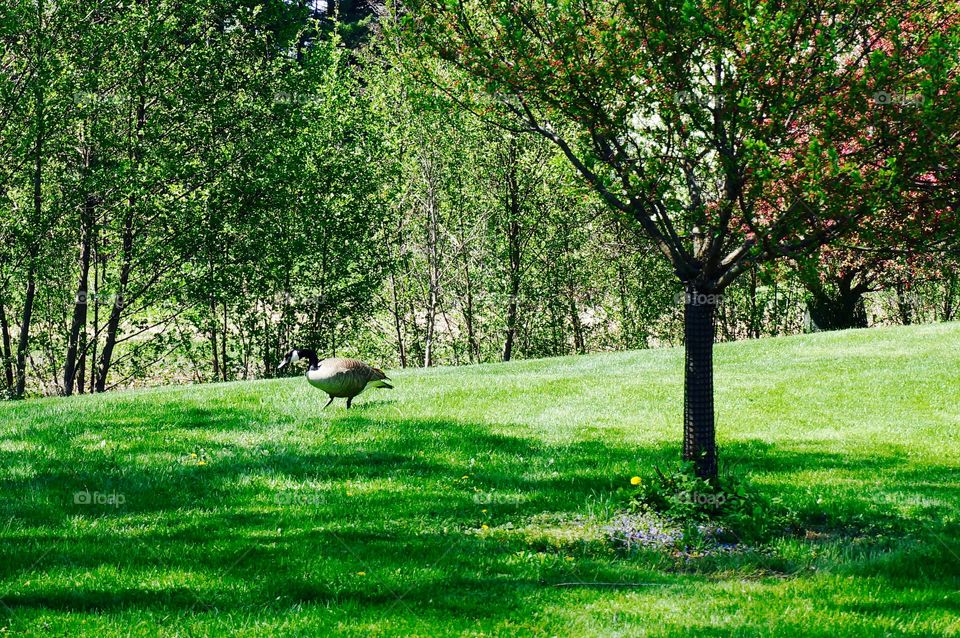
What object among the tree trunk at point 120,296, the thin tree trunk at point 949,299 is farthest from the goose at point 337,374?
the thin tree trunk at point 949,299

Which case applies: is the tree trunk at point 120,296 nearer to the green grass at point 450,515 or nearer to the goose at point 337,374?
the green grass at point 450,515

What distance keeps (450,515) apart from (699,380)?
302 centimetres

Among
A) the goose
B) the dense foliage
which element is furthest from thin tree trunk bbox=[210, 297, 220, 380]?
the goose

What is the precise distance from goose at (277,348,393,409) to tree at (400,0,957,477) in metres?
5.29

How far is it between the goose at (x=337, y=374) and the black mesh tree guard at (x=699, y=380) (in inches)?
227

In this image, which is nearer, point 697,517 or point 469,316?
point 697,517

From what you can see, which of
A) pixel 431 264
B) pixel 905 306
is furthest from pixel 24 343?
pixel 905 306

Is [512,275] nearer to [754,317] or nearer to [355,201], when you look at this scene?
[355,201]

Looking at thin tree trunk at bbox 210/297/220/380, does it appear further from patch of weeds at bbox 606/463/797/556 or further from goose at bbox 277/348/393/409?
patch of weeds at bbox 606/463/797/556

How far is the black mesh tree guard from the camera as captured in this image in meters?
8.35

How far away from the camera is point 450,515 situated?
852 cm

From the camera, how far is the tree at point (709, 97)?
7.04 m

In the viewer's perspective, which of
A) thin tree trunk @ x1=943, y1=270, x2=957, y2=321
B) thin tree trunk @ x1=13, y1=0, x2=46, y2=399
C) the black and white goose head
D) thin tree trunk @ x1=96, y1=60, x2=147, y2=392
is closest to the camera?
the black and white goose head

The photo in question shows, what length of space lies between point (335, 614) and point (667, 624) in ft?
7.87
